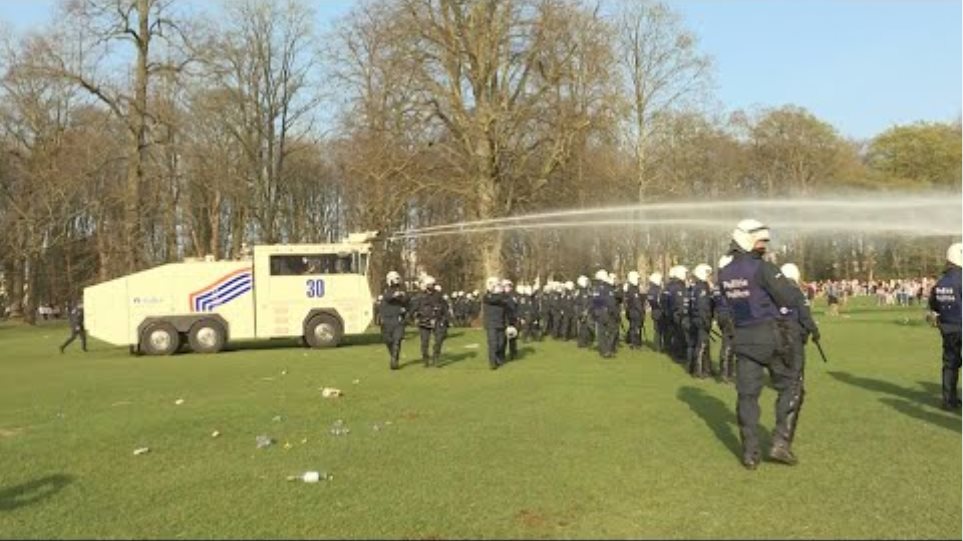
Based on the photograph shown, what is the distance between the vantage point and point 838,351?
2195cm

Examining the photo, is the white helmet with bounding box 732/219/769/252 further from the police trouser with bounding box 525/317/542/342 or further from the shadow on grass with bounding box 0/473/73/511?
the police trouser with bounding box 525/317/542/342

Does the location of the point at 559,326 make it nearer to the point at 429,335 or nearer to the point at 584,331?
the point at 584,331

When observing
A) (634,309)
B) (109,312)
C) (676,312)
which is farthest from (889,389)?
(109,312)

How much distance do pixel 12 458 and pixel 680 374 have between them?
11661 millimetres

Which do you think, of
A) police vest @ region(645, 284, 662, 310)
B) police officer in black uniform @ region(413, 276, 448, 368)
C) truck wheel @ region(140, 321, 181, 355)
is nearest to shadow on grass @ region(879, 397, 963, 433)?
police vest @ region(645, 284, 662, 310)

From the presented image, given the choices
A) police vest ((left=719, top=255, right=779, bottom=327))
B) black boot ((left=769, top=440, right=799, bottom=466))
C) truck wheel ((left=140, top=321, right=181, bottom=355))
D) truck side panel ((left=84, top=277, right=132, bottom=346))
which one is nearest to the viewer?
black boot ((left=769, top=440, right=799, bottom=466))

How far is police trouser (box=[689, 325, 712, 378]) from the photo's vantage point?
17.6 m

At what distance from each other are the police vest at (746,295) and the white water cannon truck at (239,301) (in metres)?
22.2

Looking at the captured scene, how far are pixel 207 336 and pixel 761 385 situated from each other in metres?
23.8

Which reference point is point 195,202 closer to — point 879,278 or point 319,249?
point 319,249

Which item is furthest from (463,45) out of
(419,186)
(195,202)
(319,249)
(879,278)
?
(879,278)

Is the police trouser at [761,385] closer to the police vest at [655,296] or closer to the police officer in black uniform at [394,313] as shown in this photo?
the police officer in black uniform at [394,313]

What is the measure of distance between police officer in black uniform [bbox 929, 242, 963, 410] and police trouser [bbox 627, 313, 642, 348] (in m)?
12.6

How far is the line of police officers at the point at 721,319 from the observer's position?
29.2 ft
